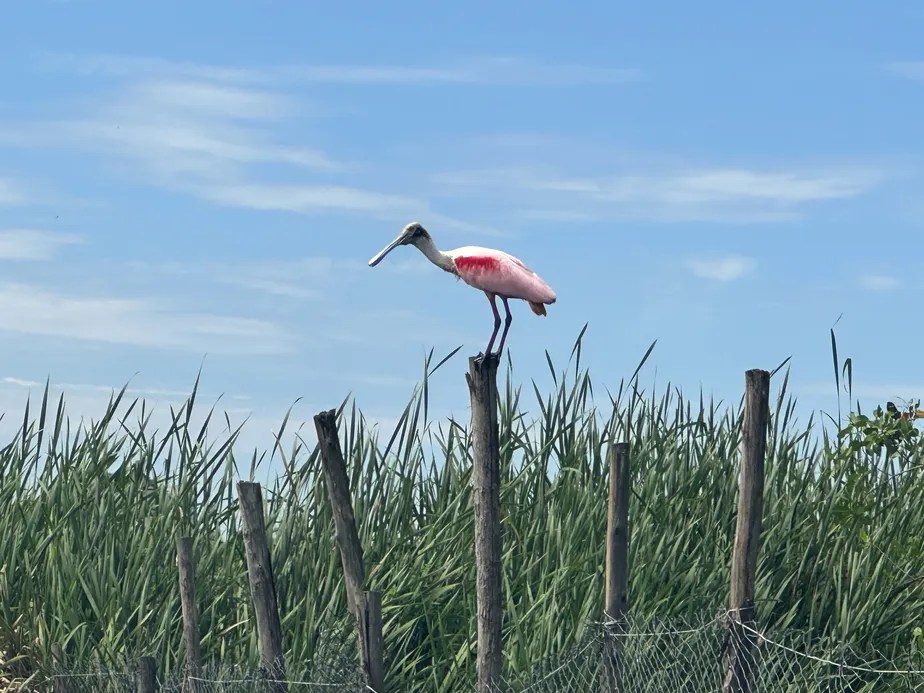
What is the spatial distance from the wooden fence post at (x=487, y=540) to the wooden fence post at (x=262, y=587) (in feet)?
3.73

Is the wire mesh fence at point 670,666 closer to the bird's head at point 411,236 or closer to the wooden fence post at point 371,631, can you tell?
the wooden fence post at point 371,631

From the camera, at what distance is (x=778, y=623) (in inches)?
313

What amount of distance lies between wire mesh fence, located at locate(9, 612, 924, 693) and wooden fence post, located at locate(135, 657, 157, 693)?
0.49 ft

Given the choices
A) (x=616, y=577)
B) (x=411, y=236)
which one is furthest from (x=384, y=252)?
(x=616, y=577)

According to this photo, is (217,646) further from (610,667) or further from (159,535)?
(610,667)

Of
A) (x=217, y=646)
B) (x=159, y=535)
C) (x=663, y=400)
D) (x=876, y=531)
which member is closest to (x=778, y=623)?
(x=876, y=531)

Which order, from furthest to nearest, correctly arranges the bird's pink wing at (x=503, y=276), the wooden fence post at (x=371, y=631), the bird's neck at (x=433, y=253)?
1. the bird's neck at (x=433, y=253)
2. the bird's pink wing at (x=503, y=276)
3. the wooden fence post at (x=371, y=631)

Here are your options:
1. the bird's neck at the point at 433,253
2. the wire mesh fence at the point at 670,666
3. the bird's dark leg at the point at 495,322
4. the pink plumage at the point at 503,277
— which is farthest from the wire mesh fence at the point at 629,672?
the bird's neck at the point at 433,253

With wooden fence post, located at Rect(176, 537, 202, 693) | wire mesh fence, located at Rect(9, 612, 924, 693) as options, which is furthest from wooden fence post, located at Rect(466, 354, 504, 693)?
wooden fence post, located at Rect(176, 537, 202, 693)

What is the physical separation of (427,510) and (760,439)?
3118 mm

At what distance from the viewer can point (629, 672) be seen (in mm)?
6613

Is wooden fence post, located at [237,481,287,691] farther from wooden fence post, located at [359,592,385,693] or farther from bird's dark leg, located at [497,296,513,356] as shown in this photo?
bird's dark leg, located at [497,296,513,356]

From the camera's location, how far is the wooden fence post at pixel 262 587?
6879 millimetres

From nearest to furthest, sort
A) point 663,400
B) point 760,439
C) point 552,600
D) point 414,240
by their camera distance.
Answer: point 760,439 < point 552,600 < point 414,240 < point 663,400
